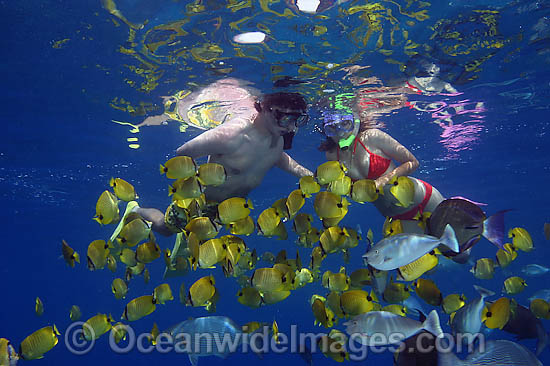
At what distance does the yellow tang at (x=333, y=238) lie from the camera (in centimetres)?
451

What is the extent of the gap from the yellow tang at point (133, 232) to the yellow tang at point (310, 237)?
2389 mm

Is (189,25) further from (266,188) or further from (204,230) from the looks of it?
(266,188)

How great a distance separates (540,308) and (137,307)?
6.12 metres

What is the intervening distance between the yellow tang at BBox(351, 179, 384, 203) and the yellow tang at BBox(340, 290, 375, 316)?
1215 mm

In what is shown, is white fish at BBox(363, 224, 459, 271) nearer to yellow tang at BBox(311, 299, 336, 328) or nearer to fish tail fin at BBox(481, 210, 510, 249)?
fish tail fin at BBox(481, 210, 510, 249)

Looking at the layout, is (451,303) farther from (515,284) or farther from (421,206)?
(421,206)

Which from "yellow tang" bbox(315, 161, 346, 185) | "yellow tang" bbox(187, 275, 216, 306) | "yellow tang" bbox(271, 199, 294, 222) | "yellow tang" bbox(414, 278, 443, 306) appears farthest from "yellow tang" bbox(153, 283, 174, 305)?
"yellow tang" bbox(414, 278, 443, 306)

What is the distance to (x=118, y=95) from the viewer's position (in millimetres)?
11227

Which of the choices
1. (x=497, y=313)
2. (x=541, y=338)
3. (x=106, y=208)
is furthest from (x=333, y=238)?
(x=541, y=338)

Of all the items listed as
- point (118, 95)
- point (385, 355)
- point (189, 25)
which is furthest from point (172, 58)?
point (385, 355)

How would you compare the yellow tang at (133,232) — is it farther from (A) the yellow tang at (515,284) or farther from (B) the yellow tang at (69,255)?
(A) the yellow tang at (515,284)

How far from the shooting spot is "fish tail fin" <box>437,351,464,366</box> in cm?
307

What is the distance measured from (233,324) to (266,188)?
66.9ft

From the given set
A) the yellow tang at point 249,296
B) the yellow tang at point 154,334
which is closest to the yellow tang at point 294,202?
the yellow tang at point 249,296
